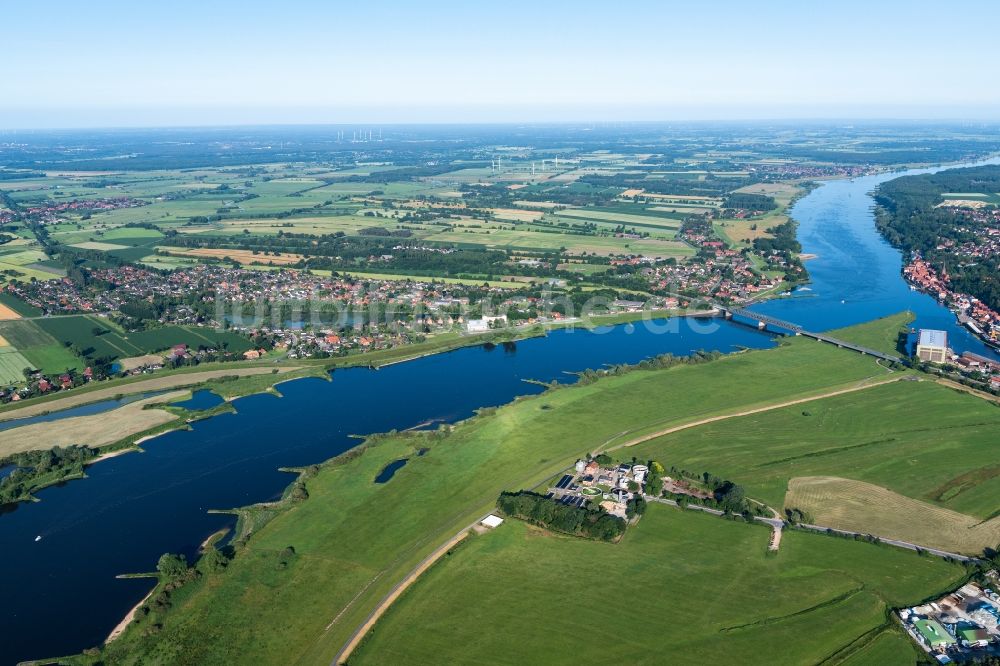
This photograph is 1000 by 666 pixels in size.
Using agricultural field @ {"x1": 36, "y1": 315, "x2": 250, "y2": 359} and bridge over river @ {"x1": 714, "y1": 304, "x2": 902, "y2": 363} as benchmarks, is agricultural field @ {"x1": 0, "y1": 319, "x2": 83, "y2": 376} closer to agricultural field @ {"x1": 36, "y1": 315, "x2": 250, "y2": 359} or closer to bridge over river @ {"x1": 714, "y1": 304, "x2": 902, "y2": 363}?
agricultural field @ {"x1": 36, "y1": 315, "x2": 250, "y2": 359}

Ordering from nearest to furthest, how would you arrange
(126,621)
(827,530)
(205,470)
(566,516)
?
(126,621) < (827,530) < (566,516) < (205,470)

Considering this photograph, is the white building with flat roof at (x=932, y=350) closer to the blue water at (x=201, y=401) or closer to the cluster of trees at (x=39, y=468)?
the blue water at (x=201, y=401)

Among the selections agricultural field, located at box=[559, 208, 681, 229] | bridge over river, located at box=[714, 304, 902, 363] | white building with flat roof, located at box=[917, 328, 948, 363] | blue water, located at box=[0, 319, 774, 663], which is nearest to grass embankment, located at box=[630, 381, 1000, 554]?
white building with flat roof, located at box=[917, 328, 948, 363]

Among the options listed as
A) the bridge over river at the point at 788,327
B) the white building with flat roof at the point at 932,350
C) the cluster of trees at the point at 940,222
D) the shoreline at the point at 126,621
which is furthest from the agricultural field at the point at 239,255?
the cluster of trees at the point at 940,222

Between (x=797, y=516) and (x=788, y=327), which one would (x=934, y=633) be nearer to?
(x=797, y=516)

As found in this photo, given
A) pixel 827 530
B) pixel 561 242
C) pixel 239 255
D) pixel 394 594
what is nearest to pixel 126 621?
pixel 394 594
